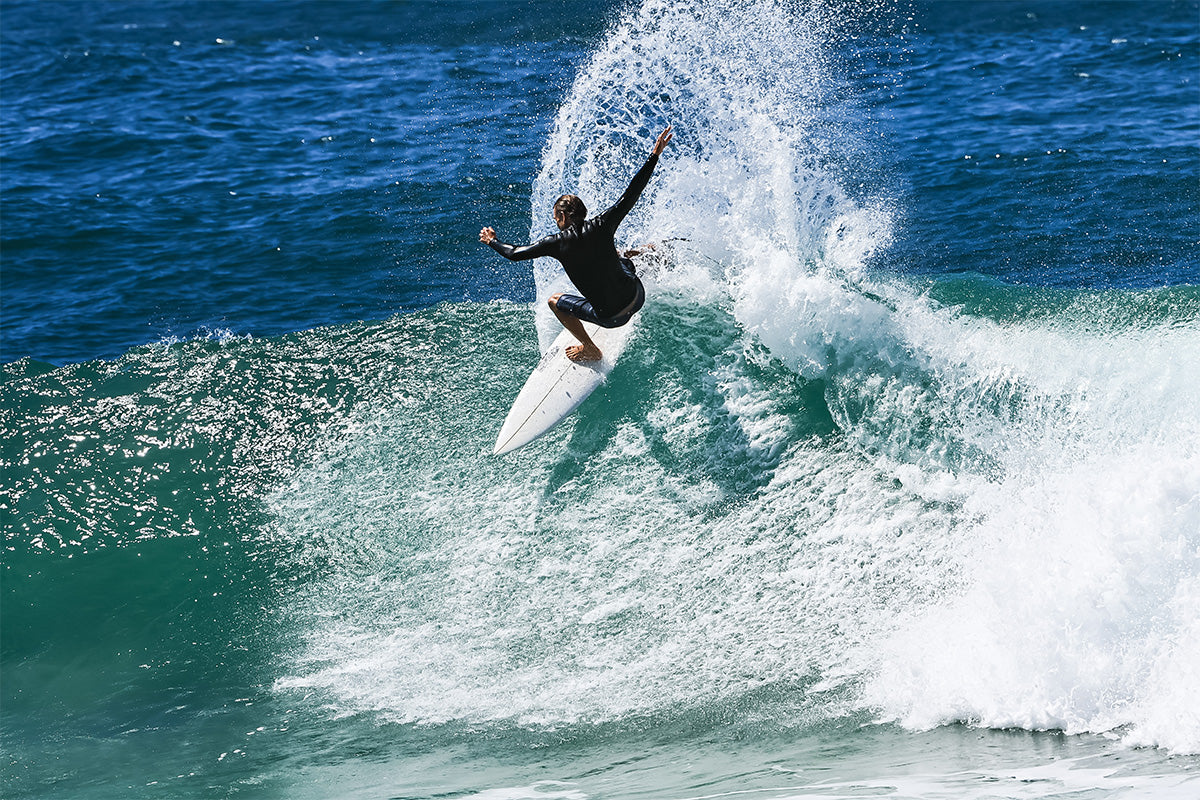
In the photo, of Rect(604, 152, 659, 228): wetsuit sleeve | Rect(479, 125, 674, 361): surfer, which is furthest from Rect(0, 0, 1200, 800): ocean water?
Rect(604, 152, 659, 228): wetsuit sleeve

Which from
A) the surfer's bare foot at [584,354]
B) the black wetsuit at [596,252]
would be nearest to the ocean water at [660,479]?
the surfer's bare foot at [584,354]

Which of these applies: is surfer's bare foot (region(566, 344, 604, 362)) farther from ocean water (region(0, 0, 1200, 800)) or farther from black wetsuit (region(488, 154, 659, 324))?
black wetsuit (region(488, 154, 659, 324))

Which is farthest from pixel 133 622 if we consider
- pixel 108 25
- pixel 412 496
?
pixel 108 25

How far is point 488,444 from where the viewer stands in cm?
1067

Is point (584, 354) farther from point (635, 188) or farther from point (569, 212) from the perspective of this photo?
point (635, 188)

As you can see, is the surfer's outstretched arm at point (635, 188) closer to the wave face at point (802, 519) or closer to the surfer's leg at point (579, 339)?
the surfer's leg at point (579, 339)

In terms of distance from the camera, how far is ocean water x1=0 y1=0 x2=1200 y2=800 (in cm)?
780

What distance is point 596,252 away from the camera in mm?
9438

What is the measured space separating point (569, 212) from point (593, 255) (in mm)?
430

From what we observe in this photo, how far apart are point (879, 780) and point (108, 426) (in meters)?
8.85

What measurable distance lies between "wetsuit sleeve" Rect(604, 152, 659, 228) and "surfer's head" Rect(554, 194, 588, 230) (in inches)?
8.6

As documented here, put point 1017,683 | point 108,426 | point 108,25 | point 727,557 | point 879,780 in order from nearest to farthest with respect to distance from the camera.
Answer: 1. point 879,780
2. point 1017,683
3. point 727,557
4. point 108,426
5. point 108,25

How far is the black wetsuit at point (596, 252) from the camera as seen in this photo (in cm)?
917

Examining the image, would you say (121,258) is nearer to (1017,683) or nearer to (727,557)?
(727,557)
